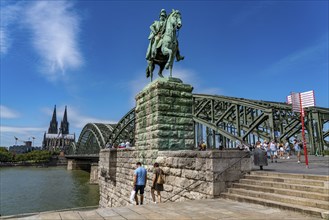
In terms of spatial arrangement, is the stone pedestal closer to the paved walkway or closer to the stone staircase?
the stone staircase

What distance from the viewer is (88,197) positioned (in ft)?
104

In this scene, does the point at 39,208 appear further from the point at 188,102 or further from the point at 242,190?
the point at 242,190

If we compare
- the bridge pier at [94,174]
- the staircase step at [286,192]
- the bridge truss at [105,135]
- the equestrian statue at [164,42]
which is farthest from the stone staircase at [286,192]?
the bridge truss at [105,135]

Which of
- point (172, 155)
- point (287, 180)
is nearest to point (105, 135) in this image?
point (172, 155)

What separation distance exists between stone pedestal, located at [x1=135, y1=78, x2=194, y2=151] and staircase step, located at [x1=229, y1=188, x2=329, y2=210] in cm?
432

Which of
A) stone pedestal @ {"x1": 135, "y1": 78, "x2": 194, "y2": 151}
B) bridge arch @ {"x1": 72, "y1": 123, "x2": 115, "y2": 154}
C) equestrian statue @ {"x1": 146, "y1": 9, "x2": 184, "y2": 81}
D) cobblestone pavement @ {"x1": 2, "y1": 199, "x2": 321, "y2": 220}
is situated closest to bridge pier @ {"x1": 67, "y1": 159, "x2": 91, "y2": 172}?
bridge arch @ {"x1": 72, "y1": 123, "x2": 115, "y2": 154}

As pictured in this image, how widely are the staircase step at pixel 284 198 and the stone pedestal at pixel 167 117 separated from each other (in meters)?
4.32

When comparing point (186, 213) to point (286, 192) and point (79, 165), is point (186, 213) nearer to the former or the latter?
point (286, 192)

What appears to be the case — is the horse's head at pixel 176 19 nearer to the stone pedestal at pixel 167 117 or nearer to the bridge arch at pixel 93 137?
the stone pedestal at pixel 167 117

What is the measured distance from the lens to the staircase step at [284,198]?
5.95 metres

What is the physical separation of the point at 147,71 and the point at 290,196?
33.2 feet

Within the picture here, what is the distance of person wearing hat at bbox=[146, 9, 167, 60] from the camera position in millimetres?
13570

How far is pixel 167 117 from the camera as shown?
39.9 feet

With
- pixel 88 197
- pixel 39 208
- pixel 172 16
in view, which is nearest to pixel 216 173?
pixel 172 16
